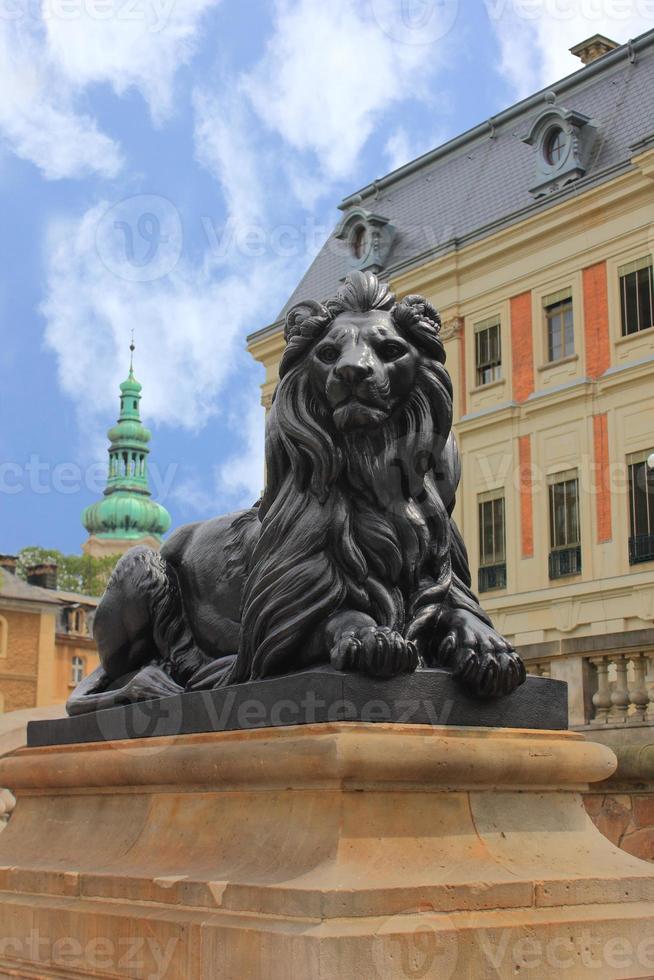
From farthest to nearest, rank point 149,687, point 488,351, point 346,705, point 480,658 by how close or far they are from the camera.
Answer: point 488,351, point 149,687, point 480,658, point 346,705

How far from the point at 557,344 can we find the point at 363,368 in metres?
24.8

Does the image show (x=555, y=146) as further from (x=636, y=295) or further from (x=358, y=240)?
(x=358, y=240)

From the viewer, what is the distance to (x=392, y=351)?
3799 millimetres

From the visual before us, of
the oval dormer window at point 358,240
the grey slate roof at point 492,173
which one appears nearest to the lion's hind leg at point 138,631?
the grey slate roof at point 492,173

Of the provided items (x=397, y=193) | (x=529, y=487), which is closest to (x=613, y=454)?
(x=529, y=487)

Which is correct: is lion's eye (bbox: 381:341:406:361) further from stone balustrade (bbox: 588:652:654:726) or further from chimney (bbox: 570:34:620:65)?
chimney (bbox: 570:34:620:65)

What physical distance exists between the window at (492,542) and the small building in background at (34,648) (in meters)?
24.1

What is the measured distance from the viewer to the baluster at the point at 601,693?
Answer: 9445mm

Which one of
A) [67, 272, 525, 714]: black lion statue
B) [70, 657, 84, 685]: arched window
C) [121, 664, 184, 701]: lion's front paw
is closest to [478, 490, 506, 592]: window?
[121, 664, 184, 701]: lion's front paw

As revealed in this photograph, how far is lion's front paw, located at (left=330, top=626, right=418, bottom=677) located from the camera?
11.0ft

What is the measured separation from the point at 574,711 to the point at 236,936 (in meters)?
6.95

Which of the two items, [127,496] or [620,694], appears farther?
[127,496]

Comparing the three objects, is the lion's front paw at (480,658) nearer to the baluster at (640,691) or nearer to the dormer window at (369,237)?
the baluster at (640,691)

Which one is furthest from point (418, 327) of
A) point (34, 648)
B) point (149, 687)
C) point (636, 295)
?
point (34, 648)
